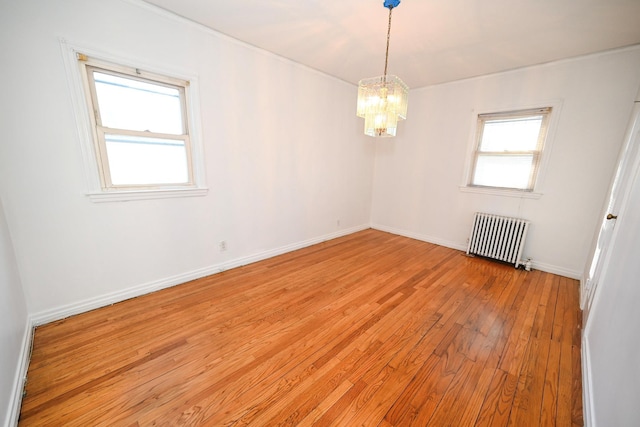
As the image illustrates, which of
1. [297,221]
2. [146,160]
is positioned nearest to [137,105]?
[146,160]

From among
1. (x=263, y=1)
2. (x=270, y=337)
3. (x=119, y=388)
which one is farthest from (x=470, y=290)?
(x=263, y=1)

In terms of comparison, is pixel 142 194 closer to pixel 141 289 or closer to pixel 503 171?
pixel 141 289

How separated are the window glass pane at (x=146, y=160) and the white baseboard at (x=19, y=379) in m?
1.31

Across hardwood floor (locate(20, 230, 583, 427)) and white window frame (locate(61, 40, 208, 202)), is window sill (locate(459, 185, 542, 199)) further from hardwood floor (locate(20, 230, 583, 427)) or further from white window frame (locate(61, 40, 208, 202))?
white window frame (locate(61, 40, 208, 202))

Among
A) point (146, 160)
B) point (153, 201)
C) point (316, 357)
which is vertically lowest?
point (316, 357)

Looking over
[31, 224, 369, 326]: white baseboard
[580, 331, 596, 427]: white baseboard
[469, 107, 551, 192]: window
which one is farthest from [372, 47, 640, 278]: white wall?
[31, 224, 369, 326]: white baseboard

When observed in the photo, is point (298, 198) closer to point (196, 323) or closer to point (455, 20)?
point (196, 323)

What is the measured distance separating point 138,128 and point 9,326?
1.72 metres

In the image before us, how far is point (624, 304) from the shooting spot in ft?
4.05

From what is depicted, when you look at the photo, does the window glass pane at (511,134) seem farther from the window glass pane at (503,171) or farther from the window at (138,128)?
the window at (138,128)

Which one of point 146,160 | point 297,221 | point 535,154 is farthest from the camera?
point 297,221

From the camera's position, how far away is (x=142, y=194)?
90.6 inches

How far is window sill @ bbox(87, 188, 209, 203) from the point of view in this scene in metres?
2.10

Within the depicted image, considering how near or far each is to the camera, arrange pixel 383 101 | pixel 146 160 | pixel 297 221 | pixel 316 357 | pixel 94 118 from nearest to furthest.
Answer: pixel 316 357 < pixel 383 101 < pixel 94 118 < pixel 146 160 < pixel 297 221
